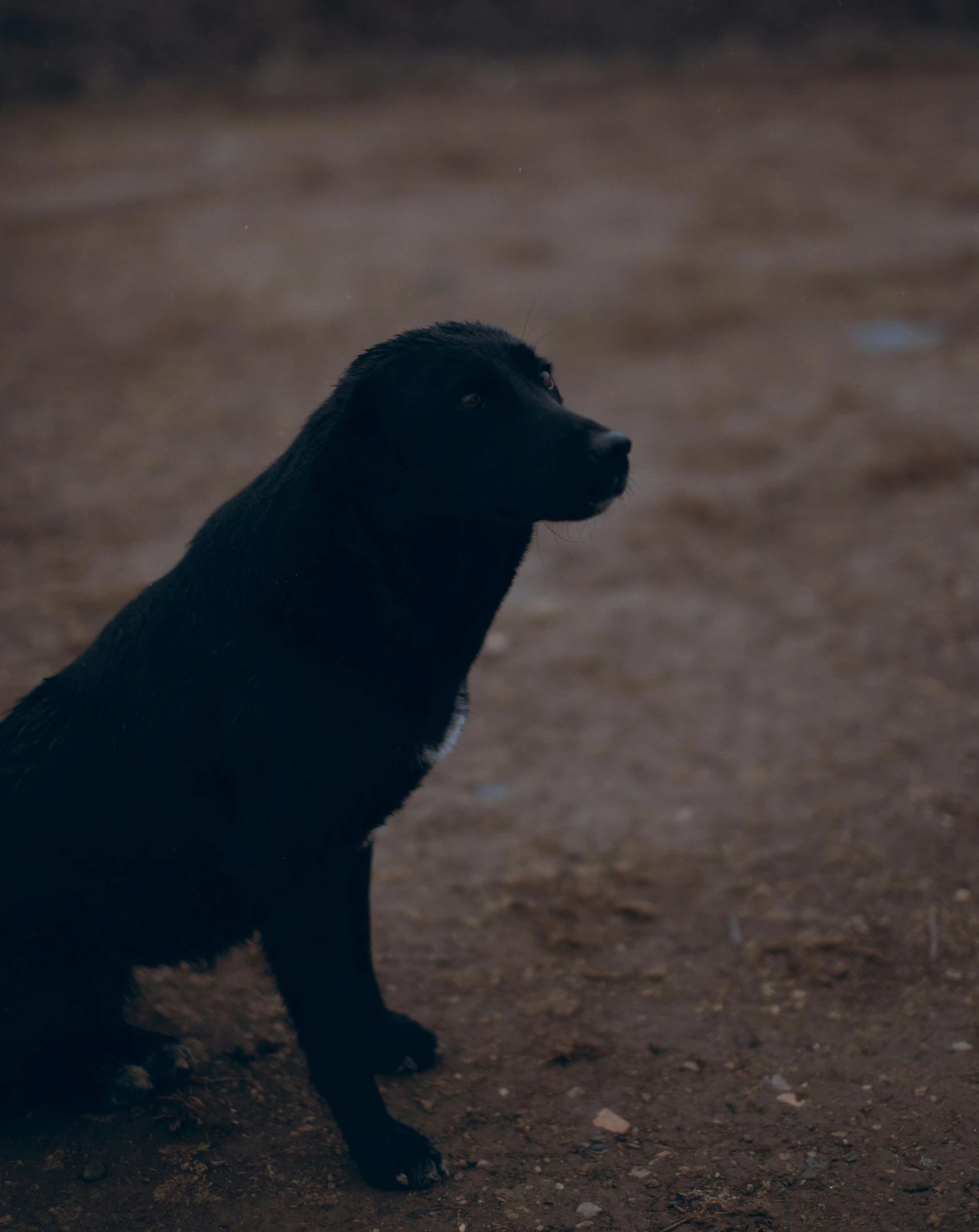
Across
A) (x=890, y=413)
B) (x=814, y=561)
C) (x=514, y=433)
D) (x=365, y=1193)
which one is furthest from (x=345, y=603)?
(x=890, y=413)

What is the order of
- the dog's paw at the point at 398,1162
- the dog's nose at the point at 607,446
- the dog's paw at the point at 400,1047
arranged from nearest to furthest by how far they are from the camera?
1. the dog's nose at the point at 607,446
2. the dog's paw at the point at 398,1162
3. the dog's paw at the point at 400,1047

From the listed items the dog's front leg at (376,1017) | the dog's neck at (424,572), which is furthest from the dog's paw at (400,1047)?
the dog's neck at (424,572)

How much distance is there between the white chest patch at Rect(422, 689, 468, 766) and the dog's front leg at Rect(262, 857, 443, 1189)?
28cm

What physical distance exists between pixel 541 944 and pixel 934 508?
10.3ft

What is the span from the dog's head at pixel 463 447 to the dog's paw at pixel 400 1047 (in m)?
1.35

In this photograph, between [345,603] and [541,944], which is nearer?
[345,603]

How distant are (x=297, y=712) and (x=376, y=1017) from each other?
0.96 metres

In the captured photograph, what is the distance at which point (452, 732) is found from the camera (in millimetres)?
2293

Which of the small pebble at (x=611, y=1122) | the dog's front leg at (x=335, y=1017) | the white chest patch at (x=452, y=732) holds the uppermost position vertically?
the white chest patch at (x=452, y=732)

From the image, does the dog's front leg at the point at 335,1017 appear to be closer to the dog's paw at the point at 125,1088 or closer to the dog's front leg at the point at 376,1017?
the dog's front leg at the point at 376,1017

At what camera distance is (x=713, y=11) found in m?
13.8

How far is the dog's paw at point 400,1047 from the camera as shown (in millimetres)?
2590

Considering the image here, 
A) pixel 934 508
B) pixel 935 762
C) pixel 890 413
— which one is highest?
pixel 890 413

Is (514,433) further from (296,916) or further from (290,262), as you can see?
(290,262)
